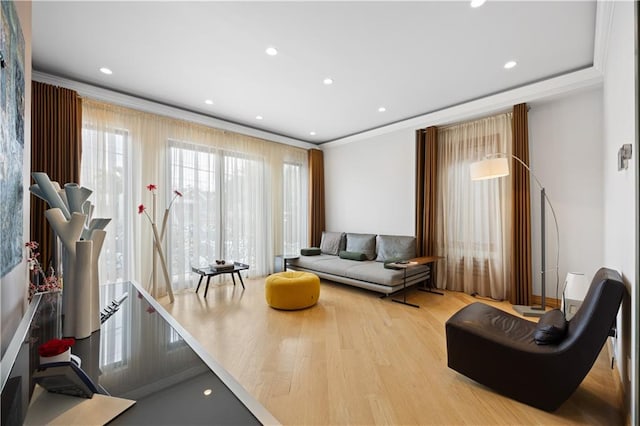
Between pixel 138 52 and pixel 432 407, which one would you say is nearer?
pixel 432 407

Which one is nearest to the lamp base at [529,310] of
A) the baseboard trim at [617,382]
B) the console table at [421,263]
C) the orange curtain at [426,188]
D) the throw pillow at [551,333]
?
the baseboard trim at [617,382]

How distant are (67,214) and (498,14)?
3259 mm

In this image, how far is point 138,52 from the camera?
2.75 m

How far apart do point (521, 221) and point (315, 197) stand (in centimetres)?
377

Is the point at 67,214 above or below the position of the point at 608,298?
above

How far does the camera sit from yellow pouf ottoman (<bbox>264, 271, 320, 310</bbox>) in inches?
133

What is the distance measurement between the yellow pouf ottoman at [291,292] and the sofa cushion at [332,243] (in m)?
1.90

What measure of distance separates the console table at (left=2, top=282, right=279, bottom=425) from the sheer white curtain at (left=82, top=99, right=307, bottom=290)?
111 inches

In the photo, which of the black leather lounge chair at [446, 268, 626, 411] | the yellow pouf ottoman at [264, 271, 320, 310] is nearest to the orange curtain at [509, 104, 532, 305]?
the black leather lounge chair at [446, 268, 626, 411]

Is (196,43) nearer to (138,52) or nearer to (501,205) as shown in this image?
(138,52)

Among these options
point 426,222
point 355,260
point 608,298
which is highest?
point 426,222

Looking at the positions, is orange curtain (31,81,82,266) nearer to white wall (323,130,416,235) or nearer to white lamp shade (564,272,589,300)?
white wall (323,130,416,235)

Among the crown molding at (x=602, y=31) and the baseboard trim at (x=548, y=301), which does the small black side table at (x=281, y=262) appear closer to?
the baseboard trim at (x=548, y=301)

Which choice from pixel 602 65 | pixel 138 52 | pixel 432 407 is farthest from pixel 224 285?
pixel 602 65
